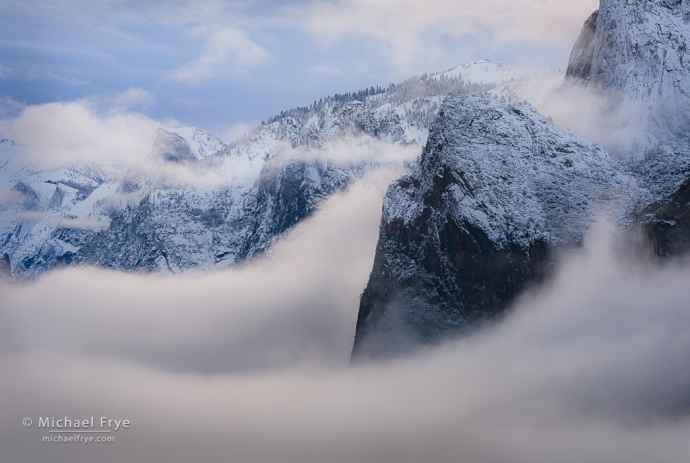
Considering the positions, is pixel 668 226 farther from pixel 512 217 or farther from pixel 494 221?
pixel 494 221

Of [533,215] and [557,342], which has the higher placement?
[533,215]

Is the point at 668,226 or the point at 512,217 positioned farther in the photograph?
the point at 512,217

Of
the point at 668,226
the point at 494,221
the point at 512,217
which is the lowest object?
the point at 668,226

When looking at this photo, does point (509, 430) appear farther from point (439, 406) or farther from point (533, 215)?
point (533, 215)

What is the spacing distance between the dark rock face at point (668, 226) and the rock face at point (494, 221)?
3653 millimetres

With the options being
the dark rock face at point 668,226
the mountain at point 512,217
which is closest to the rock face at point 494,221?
the mountain at point 512,217

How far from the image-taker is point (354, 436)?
192 m

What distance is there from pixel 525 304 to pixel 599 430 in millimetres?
29154

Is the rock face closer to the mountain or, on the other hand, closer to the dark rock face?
the mountain

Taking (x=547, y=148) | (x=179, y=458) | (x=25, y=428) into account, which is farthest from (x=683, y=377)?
(x=25, y=428)

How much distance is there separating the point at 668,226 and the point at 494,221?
110 ft

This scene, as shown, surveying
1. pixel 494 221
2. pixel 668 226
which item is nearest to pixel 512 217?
pixel 494 221

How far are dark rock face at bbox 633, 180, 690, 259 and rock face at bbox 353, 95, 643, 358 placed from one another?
3653mm

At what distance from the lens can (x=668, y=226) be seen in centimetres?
18688
